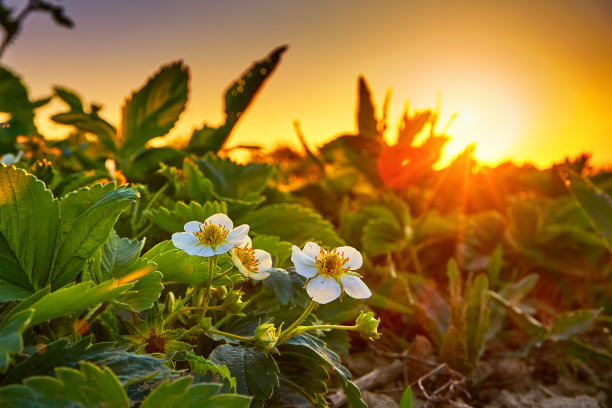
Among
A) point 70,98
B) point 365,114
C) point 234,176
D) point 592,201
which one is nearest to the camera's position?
point 234,176

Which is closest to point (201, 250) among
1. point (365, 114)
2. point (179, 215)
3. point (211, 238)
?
point (211, 238)

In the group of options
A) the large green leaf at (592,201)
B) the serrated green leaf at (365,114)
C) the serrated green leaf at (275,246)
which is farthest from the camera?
the serrated green leaf at (365,114)

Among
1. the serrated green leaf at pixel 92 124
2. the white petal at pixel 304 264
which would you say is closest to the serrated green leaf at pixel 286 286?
the white petal at pixel 304 264

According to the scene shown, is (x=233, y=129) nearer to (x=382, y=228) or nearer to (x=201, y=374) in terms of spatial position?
(x=382, y=228)

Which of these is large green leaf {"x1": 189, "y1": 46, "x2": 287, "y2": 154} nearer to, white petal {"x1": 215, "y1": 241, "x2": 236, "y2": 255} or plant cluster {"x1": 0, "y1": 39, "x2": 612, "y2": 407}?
plant cluster {"x1": 0, "y1": 39, "x2": 612, "y2": 407}

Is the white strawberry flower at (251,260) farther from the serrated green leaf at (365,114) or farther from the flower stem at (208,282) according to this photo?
the serrated green leaf at (365,114)

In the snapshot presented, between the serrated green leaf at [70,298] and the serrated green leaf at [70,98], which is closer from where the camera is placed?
the serrated green leaf at [70,298]

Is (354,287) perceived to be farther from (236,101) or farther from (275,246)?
(236,101)
